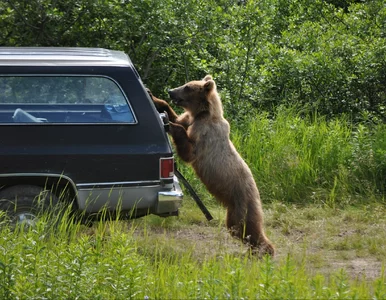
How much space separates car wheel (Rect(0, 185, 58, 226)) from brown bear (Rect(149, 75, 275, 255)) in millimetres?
1675

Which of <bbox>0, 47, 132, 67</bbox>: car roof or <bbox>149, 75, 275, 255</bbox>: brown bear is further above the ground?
<bbox>0, 47, 132, 67</bbox>: car roof

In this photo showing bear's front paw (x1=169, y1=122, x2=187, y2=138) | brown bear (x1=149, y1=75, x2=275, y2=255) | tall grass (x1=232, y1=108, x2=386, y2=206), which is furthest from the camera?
tall grass (x1=232, y1=108, x2=386, y2=206)

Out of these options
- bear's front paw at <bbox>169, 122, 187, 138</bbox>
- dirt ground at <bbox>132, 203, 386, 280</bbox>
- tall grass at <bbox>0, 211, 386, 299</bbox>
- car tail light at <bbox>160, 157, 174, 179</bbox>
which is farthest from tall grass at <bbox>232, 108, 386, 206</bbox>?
tall grass at <bbox>0, 211, 386, 299</bbox>

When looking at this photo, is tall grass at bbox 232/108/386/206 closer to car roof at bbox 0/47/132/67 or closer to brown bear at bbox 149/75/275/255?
brown bear at bbox 149/75/275/255

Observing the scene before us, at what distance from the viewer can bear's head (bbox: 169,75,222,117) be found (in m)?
8.27

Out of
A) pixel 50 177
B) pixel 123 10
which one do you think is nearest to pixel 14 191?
pixel 50 177

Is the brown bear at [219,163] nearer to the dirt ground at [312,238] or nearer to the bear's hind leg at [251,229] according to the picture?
the bear's hind leg at [251,229]

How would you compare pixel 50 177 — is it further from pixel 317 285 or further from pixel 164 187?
pixel 317 285

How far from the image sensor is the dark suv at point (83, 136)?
6.79m

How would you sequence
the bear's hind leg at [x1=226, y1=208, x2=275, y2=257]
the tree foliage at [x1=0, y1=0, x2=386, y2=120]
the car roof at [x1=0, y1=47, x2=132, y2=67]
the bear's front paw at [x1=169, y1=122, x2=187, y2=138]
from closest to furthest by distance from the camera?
the car roof at [x1=0, y1=47, x2=132, y2=67] → the bear's hind leg at [x1=226, y1=208, x2=275, y2=257] → the bear's front paw at [x1=169, y1=122, x2=187, y2=138] → the tree foliage at [x1=0, y1=0, x2=386, y2=120]

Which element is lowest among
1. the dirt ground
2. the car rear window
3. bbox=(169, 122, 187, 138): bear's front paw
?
the dirt ground

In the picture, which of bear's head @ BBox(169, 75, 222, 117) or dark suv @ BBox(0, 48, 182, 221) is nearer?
dark suv @ BBox(0, 48, 182, 221)

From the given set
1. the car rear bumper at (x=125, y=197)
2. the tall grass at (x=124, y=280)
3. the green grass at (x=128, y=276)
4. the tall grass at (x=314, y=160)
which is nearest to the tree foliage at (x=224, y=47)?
the tall grass at (x=314, y=160)

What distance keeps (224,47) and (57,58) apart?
4.82 meters
